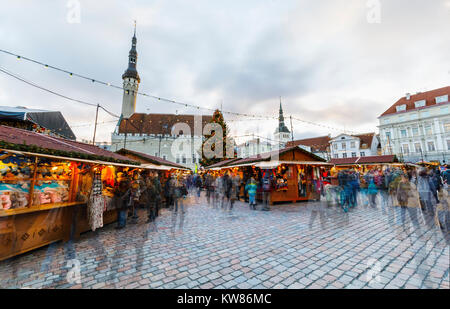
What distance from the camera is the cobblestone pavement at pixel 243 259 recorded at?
10.2 ft

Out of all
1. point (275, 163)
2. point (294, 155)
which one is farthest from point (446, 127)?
point (275, 163)

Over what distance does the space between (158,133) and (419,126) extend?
59860 mm

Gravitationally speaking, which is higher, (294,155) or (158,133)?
(158,133)

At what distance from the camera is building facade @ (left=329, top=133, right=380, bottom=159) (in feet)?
147

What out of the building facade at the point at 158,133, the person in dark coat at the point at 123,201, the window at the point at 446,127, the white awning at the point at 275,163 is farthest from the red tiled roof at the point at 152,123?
the window at the point at 446,127

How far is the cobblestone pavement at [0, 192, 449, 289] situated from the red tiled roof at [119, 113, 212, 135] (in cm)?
4014

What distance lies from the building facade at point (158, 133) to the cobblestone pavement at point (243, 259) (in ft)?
119

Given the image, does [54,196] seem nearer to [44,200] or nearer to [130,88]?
[44,200]

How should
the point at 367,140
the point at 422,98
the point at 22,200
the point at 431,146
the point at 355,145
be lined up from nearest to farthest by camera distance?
1. the point at 22,200
2. the point at 431,146
3. the point at 422,98
4. the point at 367,140
5. the point at 355,145

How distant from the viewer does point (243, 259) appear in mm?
3973

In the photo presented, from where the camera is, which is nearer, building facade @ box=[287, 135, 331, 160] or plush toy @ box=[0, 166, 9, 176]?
plush toy @ box=[0, 166, 9, 176]

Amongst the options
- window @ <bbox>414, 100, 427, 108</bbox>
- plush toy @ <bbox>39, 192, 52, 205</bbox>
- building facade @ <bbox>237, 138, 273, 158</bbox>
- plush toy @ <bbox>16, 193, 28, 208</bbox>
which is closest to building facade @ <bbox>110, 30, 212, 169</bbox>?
building facade @ <bbox>237, 138, 273, 158</bbox>

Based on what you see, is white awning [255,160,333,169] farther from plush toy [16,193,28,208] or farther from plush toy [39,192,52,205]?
plush toy [16,193,28,208]
